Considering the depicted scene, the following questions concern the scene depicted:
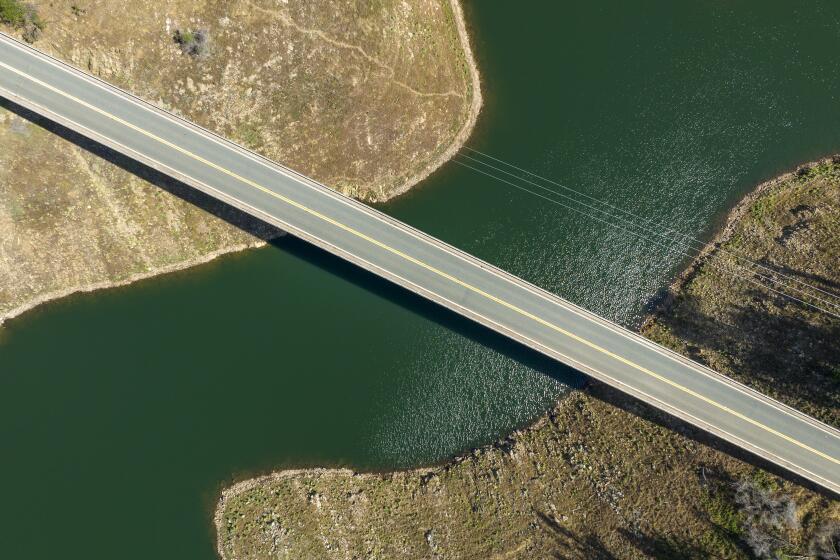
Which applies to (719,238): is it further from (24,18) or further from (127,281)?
(24,18)

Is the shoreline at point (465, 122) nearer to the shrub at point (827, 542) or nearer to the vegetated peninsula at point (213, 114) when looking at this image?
the vegetated peninsula at point (213, 114)

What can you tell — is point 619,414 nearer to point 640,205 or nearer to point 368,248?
point 640,205

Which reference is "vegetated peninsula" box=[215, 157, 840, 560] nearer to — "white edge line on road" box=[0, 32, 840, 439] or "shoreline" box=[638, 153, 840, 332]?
"shoreline" box=[638, 153, 840, 332]

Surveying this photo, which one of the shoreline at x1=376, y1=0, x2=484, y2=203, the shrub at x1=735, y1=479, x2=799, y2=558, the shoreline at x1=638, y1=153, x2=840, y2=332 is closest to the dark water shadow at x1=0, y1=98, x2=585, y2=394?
the shoreline at x1=376, y1=0, x2=484, y2=203

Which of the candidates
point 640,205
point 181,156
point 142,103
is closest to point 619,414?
point 640,205

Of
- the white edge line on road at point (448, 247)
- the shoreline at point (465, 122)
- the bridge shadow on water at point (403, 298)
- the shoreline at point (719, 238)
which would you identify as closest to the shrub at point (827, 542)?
the white edge line on road at point (448, 247)
